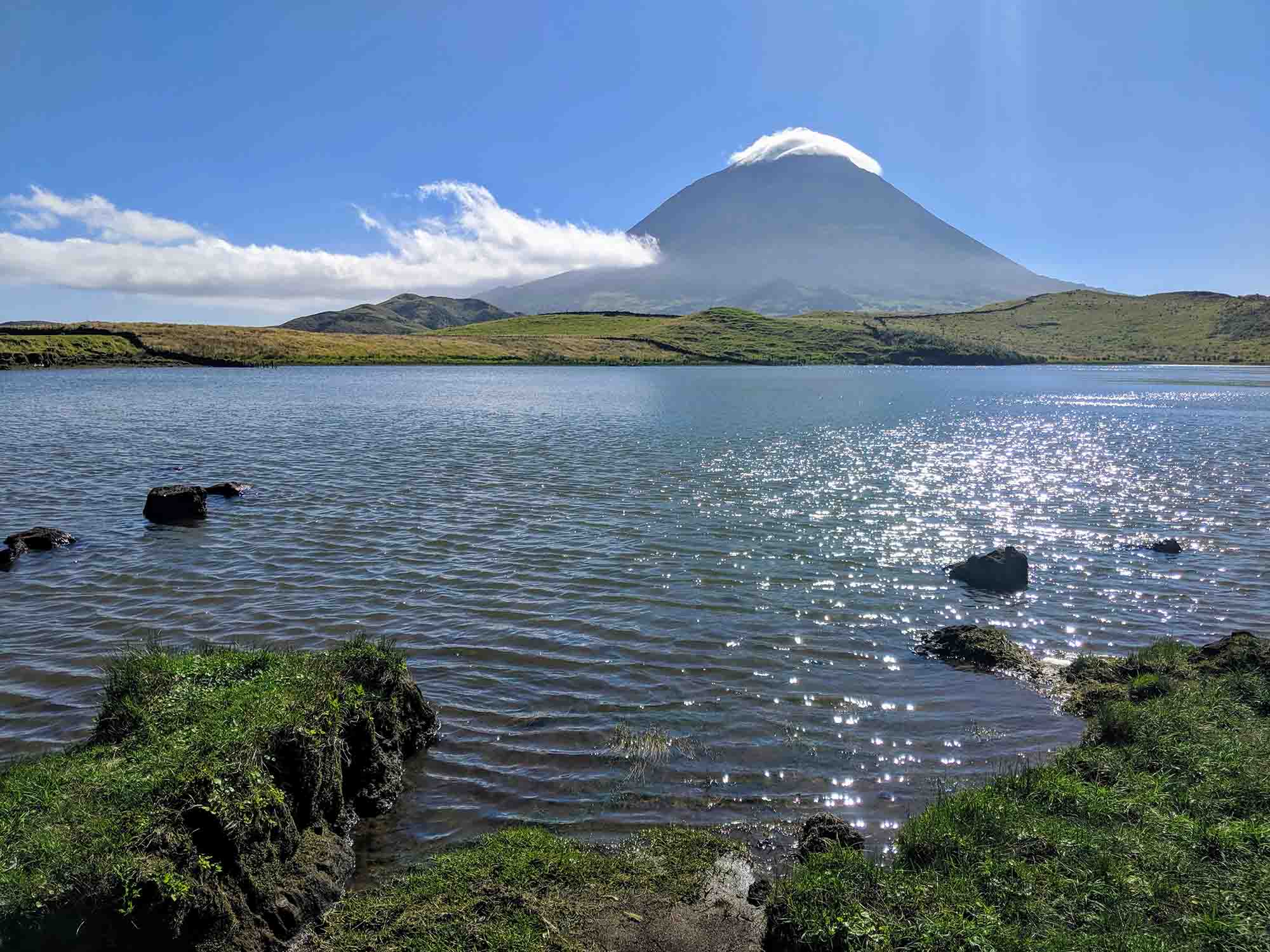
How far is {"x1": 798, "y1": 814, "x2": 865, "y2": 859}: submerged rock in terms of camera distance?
10.2 meters

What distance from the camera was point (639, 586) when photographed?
2267 centimetres

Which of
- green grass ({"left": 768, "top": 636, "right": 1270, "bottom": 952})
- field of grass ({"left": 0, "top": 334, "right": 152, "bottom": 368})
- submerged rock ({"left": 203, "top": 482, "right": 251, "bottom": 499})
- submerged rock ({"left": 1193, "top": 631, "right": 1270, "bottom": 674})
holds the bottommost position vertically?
green grass ({"left": 768, "top": 636, "right": 1270, "bottom": 952})

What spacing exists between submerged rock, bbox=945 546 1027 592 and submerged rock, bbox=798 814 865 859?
48.8 ft

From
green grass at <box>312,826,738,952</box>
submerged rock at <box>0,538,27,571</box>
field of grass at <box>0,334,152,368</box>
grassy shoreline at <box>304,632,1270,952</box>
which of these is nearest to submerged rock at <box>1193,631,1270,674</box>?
grassy shoreline at <box>304,632,1270,952</box>

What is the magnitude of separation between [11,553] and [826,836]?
26.3 meters

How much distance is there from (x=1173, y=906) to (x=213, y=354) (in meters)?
182

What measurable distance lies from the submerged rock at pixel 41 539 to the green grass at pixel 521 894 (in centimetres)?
2259

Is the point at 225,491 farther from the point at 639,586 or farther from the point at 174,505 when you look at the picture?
the point at 639,586

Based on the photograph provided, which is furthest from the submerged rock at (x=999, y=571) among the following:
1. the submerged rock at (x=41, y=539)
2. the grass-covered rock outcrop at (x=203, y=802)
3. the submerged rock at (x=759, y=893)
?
the submerged rock at (x=41, y=539)

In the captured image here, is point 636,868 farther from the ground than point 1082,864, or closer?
A: closer

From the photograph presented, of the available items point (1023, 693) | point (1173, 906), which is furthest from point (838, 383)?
point (1173, 906)

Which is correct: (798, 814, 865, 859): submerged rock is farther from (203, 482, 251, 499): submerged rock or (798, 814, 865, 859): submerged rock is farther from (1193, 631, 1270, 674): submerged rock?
(203, 482, 251, 499): submerged rock

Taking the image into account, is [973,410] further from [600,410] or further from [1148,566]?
[1148,566]

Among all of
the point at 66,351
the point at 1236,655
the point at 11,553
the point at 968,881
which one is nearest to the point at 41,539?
the point at 11,553
